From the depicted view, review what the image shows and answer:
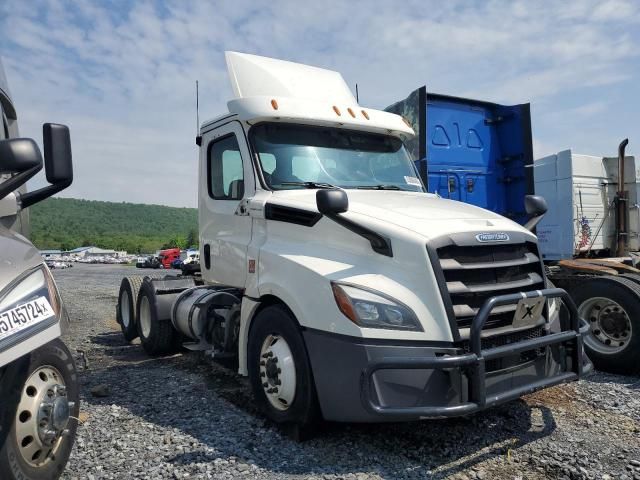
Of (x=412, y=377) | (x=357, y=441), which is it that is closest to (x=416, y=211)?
(x=412, y=377)

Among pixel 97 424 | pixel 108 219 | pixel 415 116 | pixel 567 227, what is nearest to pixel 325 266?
pixel 97 424

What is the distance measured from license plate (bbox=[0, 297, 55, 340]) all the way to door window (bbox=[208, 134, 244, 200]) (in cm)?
235

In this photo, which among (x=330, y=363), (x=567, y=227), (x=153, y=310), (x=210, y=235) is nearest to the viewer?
(x=330, y=363)

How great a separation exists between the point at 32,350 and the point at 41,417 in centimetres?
45

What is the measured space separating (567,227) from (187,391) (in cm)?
604

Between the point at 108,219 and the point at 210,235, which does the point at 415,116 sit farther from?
the point at 108,219

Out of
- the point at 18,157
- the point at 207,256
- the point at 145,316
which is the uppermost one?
the point at 18,157

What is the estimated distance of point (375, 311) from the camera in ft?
10.9

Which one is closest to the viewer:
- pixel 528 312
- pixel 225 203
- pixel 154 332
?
pixel 528 312

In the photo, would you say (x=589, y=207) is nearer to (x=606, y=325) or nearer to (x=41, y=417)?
(x=606, y=325)

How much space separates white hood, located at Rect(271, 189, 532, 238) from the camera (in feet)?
12.1

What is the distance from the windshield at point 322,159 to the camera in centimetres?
461

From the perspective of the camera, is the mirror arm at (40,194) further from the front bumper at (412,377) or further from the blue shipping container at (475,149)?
the blue shipping container at (475,149)

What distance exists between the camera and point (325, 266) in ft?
11.9
